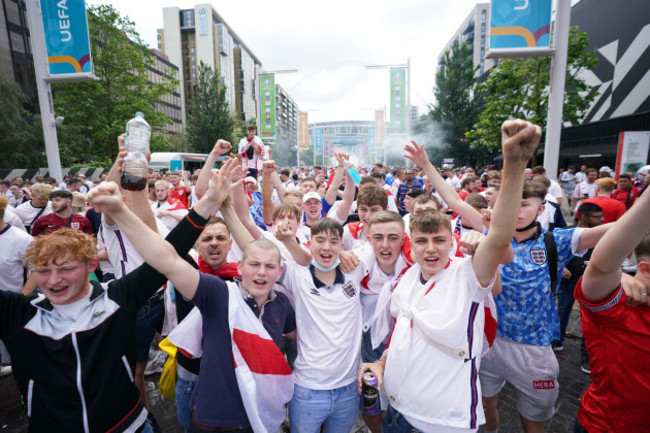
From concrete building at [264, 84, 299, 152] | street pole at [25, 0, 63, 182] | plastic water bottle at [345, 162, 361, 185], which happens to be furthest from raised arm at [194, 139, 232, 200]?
concrete building at [264, 84, 299, 152]

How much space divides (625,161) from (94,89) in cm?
2734

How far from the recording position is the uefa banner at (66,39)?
10.0m

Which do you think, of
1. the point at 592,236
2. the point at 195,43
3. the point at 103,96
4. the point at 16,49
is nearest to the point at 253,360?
the point at 592,236

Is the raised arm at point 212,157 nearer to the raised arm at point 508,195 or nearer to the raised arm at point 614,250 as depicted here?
the raised arm at point 508,195

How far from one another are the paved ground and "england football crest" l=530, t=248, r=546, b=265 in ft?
6.02

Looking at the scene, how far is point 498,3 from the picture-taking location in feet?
27.0

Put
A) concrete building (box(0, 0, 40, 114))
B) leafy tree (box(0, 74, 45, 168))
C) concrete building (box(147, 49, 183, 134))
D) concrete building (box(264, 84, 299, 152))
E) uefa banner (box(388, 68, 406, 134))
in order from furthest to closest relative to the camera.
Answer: concrete building (box(264, 84, 299, 152)) → concrete building (box(147, 49, 183, 134)) → uefa banner (box(388, 68, 406, 134)) → concrete building (box(0, 0, 40, 114)) → leafy tree (box(0, 74, 45, 168))

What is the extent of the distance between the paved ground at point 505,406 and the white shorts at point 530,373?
0.92 meters

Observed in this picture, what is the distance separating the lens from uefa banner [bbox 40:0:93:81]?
1004cm

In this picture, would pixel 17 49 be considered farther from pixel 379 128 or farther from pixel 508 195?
pixel 379 128

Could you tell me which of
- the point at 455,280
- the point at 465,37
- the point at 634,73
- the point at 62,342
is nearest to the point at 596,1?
the point at 634,73

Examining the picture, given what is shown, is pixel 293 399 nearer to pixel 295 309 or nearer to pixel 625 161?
pixel 295 309

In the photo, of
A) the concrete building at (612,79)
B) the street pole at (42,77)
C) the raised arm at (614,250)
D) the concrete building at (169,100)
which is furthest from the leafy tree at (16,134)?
the concrete building at (169,100)

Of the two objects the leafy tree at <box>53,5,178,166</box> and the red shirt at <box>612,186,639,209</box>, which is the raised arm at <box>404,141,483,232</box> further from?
the leafy tree at <box>53,5,178,166</box>
